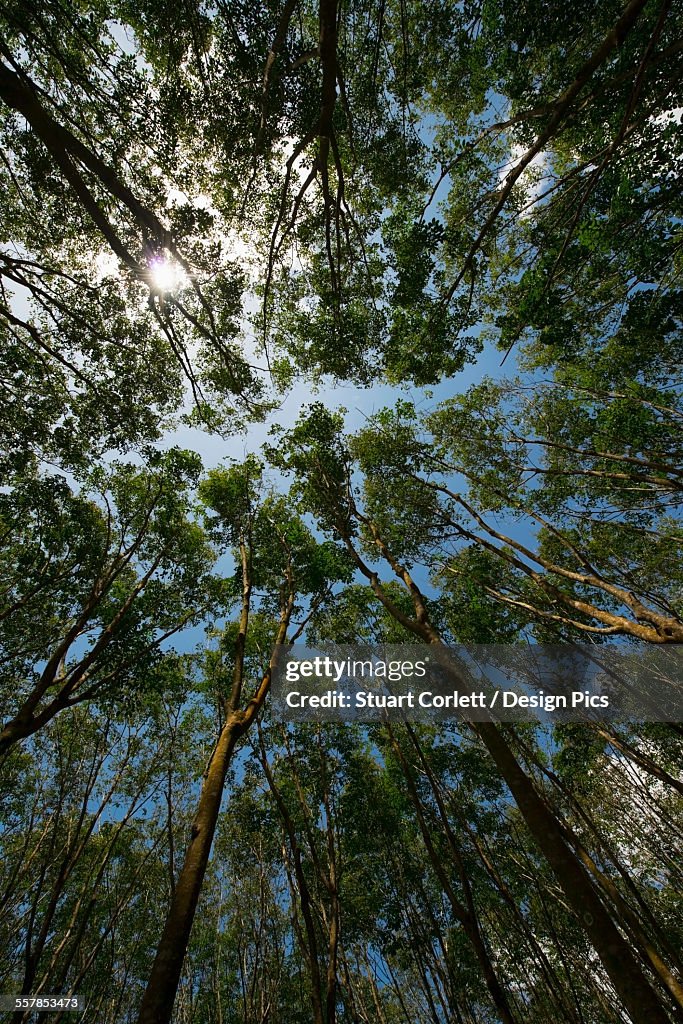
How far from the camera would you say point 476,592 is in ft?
30.4

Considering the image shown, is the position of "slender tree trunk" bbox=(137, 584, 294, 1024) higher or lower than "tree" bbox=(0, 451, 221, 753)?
lower

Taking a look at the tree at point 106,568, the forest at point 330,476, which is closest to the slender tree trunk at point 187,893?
the forest at point 330,476

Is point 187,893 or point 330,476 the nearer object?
point 187,893

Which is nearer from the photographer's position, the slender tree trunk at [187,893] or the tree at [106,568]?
the slender tree trunk at [187,893]

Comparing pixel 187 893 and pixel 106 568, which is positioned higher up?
pixel 106 568

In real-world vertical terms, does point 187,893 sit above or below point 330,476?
below

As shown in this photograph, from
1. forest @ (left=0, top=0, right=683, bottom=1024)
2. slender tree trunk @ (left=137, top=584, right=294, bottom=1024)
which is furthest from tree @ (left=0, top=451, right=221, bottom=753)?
slender tree trunk @ (left=137, top=584, right=294, bottom=1024)

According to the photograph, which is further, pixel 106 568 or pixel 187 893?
pixel 106 568

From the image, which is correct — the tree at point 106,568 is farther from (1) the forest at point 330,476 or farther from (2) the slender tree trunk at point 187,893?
(2) the slender tree trunk at point 187,893

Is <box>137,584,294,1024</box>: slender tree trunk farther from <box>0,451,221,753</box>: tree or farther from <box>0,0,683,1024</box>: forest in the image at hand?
<box>0,451,221,753</box>: tree

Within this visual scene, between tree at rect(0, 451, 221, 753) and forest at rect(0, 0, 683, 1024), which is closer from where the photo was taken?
forest at rect(0, 0, 683, 1024)

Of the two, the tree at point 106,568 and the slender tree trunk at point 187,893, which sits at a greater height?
the tree at point 106,568

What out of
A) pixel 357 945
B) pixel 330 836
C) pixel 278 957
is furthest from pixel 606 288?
pixel 357 945

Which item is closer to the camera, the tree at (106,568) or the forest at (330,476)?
the forest at (330,476)
